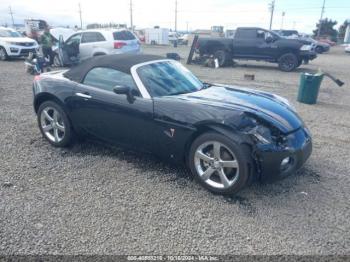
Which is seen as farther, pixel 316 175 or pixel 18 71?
pixel 18 71

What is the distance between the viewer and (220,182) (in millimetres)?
3369

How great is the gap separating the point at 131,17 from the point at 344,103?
226 ft

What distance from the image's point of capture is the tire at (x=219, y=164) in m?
3.08

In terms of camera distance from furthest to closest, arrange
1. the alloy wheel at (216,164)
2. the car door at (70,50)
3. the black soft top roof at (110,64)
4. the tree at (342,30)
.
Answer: the tree at (342,30) < the car door at (70,50) < the black soft top roof at (110,64) < the alloy wheel at (216,164)

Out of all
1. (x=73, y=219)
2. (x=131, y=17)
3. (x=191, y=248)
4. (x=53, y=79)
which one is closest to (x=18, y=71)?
(x=53, y=79)

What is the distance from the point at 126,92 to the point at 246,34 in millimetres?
13587

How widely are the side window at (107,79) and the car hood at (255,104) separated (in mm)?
765

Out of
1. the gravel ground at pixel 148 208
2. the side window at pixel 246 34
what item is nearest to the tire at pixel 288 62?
the side window at pixel 246 34

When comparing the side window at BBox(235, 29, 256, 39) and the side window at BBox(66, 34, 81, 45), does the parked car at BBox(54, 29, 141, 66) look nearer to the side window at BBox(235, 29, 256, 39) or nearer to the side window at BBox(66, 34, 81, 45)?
the side window at BBox(66, 34, 81, 45)

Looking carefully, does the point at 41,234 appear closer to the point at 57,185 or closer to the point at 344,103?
the point at 57,185

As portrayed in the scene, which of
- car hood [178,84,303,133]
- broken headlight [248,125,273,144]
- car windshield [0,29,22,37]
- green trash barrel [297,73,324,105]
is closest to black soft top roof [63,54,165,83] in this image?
car hood [178,84,303,133]

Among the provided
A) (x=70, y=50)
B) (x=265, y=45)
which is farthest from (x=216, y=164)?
(x=265, y=45)

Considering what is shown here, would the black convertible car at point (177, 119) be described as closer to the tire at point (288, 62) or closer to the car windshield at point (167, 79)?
the car windshield at point (167, 79)

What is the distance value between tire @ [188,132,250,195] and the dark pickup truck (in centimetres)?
1287
